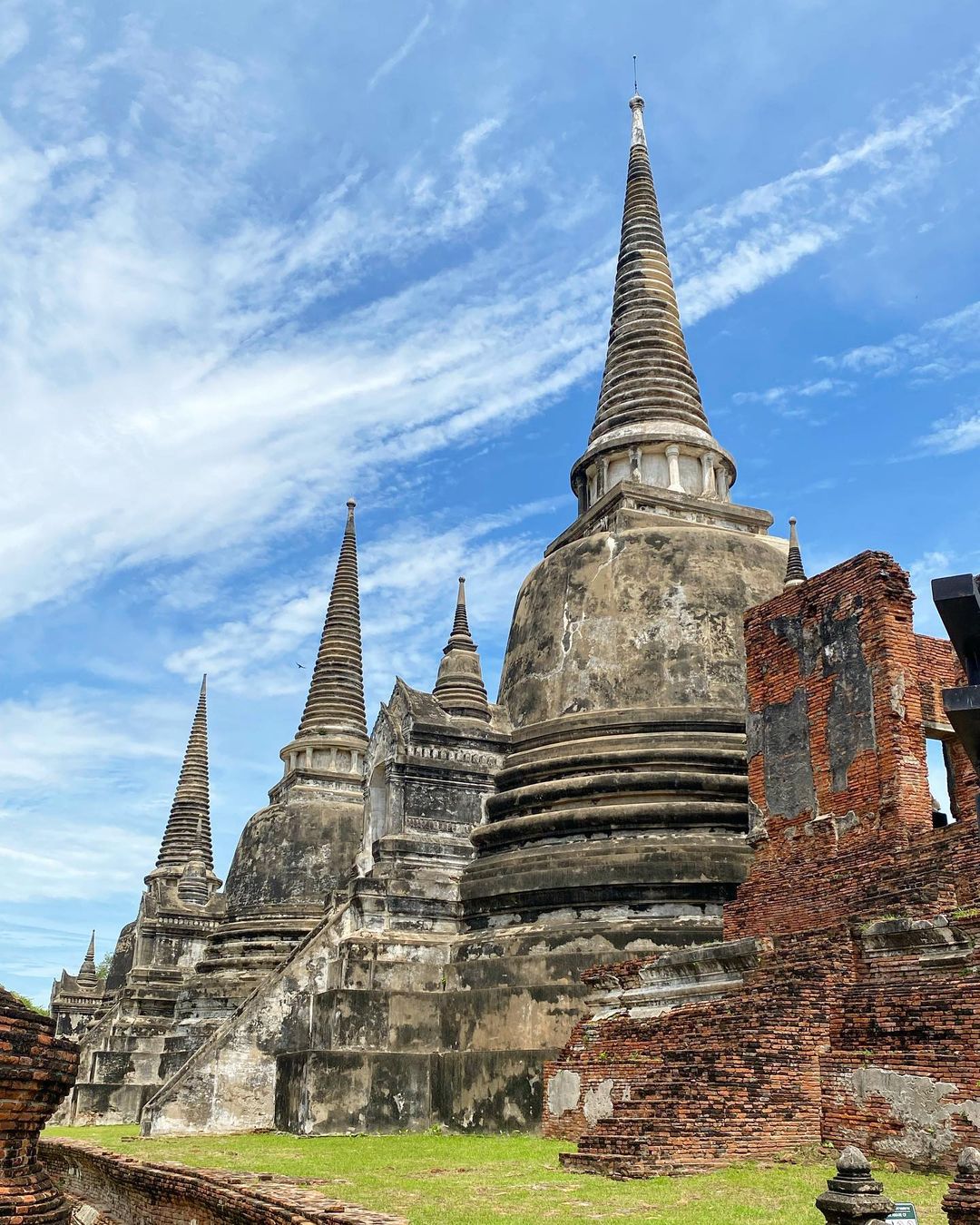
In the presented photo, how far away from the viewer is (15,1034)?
A: 230 inches

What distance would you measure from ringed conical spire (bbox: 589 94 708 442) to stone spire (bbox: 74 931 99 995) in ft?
138

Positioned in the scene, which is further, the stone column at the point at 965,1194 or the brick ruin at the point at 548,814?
the brick ruin at the point at 548,814

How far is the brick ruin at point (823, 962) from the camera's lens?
9.47 m

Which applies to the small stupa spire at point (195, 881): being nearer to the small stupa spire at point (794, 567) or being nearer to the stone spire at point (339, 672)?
the stone spire at point (339, 672)

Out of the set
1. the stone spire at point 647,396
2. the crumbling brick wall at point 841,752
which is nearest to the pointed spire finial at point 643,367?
the stone spire at point 647,396

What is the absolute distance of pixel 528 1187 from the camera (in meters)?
9.78

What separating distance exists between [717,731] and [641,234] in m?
12.6

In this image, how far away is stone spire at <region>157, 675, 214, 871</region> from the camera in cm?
4047

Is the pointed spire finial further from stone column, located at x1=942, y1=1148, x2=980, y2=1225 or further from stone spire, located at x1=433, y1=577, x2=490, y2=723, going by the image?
stone column, located at x1=942, y1=1148, x2=980, y2=1225

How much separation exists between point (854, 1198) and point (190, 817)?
37.2 meters

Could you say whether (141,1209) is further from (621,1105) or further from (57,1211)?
(57,1211)

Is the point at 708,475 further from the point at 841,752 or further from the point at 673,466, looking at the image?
the point at 841,752

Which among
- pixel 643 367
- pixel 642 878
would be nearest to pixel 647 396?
pixel 643 367

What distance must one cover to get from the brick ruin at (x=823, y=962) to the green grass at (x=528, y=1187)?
17.3 inches
